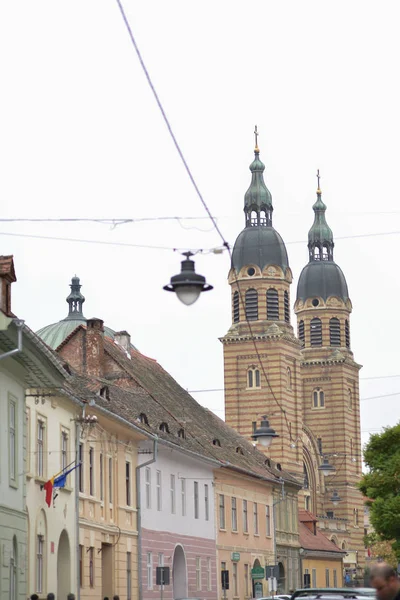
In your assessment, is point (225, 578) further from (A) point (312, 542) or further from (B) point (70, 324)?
(B) point (70, 324)

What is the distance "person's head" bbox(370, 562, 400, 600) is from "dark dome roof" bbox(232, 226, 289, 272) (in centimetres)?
10918

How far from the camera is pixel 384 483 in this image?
2125 inches

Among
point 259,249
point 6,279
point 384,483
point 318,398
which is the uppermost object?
point 259,249

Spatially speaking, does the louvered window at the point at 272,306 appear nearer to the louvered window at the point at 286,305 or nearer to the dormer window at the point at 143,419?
the louvered window at the point at 286,305

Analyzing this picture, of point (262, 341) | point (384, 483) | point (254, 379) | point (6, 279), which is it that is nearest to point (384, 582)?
point (6, 279)

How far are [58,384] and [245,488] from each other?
26.7 m

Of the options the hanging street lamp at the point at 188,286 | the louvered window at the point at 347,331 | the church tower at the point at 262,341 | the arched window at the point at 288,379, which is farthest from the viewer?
the louvered window at the point at 347,331

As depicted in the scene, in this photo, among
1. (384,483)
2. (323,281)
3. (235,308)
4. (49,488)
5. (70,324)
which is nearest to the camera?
(49,488)

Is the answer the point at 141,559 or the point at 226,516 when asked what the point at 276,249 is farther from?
the point at 141,559

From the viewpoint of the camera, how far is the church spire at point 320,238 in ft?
458

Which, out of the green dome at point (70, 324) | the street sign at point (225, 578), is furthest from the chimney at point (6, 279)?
the green dome at point (70, 324)

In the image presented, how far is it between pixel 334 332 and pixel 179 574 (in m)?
92.1

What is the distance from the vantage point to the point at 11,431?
27.6 m

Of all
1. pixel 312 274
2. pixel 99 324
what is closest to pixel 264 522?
pixel 99 324
